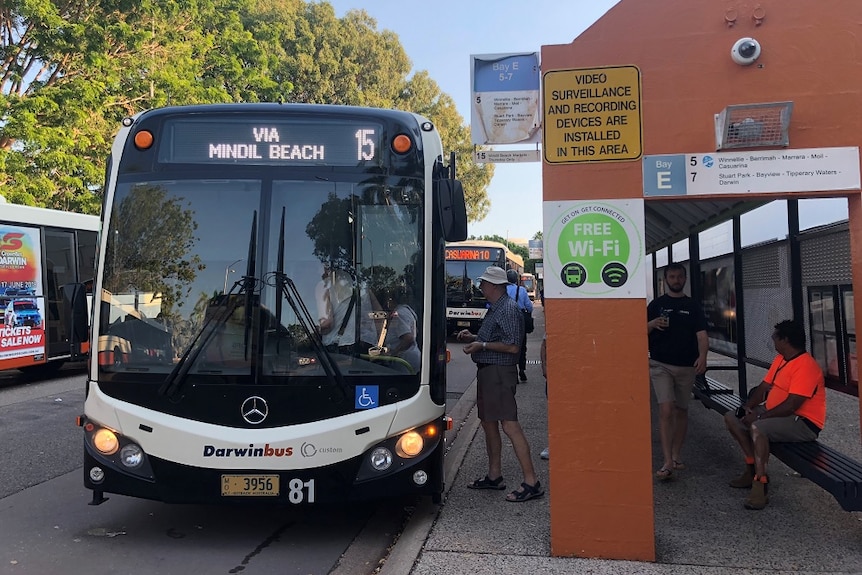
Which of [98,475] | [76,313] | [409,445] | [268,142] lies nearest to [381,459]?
[409,445]

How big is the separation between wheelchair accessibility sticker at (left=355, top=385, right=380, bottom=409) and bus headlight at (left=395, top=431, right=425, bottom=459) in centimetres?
30

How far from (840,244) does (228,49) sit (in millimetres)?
20569

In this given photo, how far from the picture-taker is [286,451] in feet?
13.8

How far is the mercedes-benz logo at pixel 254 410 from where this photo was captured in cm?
427

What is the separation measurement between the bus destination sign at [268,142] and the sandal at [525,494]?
2710mm

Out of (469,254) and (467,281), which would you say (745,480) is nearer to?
(467,281)

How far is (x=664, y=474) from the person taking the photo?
548 centimetres

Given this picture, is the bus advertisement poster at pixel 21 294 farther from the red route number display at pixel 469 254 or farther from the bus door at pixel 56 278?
the red route number display at pixel 469 254

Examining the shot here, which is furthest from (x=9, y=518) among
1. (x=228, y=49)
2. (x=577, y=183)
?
(x=228, y=49)

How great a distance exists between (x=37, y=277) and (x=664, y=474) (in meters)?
11.3

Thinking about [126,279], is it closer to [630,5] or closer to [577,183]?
[577,183]

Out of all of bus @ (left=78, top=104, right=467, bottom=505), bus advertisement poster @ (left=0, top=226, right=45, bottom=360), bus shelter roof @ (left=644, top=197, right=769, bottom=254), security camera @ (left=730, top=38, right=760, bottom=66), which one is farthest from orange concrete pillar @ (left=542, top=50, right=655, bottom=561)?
bus advertisement poster @ (left=0, top=226, right=45, bottom=360)

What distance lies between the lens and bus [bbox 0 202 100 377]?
11.4 meters

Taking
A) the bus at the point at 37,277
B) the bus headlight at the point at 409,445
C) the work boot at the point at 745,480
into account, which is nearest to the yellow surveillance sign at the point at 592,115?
the bus headlight at the point at 409,445
